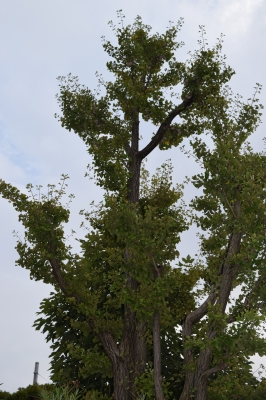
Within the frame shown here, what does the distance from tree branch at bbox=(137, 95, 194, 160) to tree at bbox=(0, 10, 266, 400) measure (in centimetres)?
4

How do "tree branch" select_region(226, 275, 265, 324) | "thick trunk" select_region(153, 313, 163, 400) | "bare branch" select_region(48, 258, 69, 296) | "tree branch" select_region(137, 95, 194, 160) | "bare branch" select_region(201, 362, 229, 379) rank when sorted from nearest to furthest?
1. "bare branch" select_region(201, 362, 229, 379)
2. "thick trunk" select_region(153, 313, 163, 400)
3. "tree branch" select_region(226, 275, 265, 324)
4. "bare branch" select_region(48, 258, 69, 296)
5. "tree branch" select_region(137, 95, 194, 160)

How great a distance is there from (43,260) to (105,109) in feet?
21.5

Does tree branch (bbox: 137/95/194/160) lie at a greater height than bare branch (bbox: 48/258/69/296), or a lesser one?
greater

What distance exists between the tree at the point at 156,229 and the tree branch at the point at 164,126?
4 centimetres

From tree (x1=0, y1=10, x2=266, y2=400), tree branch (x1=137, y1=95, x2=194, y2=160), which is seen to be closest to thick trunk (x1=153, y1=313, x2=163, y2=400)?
tree (x1=0, y1=10, x2=266, y2=400)

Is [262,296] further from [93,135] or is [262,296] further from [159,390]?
[93,135]

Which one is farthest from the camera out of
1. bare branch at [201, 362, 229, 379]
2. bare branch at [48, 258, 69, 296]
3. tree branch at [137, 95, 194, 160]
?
tree branch at [137, 95, 194, 160]

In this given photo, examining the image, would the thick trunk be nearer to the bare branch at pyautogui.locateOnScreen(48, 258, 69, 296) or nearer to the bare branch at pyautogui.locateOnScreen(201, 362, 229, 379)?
the bare branch at pyautogui.locateOnScreen(201, 362, 229, 379)

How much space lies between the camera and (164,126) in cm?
2133

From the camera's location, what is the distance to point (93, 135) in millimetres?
21109

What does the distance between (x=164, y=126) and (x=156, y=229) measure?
19.6ft

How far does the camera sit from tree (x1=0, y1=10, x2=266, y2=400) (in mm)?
16484

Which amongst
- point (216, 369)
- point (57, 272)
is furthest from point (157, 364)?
point (57, 272)

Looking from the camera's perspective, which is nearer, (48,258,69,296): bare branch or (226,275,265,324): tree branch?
(226,275,265,324): tree branch
